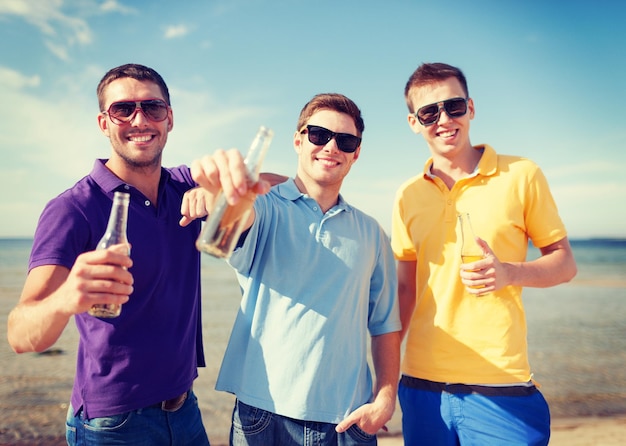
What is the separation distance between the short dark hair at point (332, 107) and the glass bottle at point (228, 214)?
1177 mm

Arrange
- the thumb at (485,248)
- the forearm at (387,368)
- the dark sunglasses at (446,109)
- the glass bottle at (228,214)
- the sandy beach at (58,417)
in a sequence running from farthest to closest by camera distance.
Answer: the sandy beach at (58,417)
the dark sunglasses at (446,109)
the forearm at (387,368)
the thumb at (485,248)
the glass bottle at (228,214)

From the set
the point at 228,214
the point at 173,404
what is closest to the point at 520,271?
the point at 228,214

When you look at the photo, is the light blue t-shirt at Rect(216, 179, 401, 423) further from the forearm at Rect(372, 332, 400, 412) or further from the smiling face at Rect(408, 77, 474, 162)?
the smiling face at Rect(408, 77, 474, 162)

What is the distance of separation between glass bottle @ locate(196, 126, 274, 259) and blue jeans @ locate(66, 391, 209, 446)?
4.45 ft

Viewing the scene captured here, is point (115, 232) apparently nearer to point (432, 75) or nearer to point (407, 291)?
point (407, 291)

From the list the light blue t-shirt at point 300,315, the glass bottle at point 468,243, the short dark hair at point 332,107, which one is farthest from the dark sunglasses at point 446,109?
the light blue t-shirt at point 300,315

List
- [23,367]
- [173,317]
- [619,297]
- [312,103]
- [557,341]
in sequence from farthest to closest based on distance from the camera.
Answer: [619,297]
[557,341]
[23,367]
[312,103]
[173,317]

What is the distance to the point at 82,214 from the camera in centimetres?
252

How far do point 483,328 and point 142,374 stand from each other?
2.10 metres

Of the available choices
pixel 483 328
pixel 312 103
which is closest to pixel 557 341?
pixel 483 328

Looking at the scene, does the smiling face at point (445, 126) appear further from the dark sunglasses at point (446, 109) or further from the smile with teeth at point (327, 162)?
the smile with teeth at point (327, 162)

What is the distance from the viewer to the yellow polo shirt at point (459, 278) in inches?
116

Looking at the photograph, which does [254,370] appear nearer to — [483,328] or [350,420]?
[350,420]

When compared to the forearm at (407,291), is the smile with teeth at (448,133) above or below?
above
